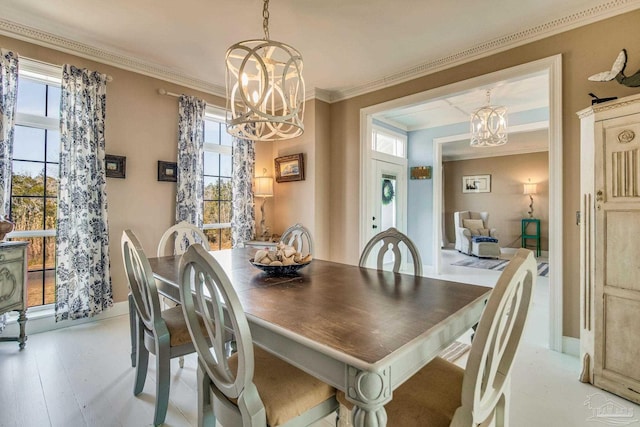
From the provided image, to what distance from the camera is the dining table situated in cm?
85

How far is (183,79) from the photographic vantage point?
11.9 feet

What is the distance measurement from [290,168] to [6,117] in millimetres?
2842

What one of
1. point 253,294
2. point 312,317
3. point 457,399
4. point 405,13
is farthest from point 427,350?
point 405,13

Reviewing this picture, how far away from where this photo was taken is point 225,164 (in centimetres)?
421

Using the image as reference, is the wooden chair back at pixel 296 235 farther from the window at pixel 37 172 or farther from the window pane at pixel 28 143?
the window pane at pixel 28 143

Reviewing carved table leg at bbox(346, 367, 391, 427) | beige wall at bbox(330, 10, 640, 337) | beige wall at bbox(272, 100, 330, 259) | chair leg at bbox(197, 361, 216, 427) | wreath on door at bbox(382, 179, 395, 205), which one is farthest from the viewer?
wreath on door at bbox(382, 179, 395, 205)

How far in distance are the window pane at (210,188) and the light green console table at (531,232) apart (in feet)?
24.9

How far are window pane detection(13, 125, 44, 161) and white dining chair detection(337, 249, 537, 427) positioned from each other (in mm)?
3453

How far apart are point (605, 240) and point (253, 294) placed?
2.23 m

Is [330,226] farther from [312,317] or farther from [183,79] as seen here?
[312,317]

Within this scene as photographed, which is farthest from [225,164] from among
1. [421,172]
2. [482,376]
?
[482,376]

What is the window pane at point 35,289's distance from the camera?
2881mm

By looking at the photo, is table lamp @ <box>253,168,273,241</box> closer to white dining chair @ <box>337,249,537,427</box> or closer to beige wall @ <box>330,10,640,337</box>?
beige wall @ <box>330,10,640,337</box>

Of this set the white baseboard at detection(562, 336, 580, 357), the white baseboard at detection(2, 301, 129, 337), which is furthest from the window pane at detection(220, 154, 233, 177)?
the white baseboard at detection(562, 336, 580, 357)
